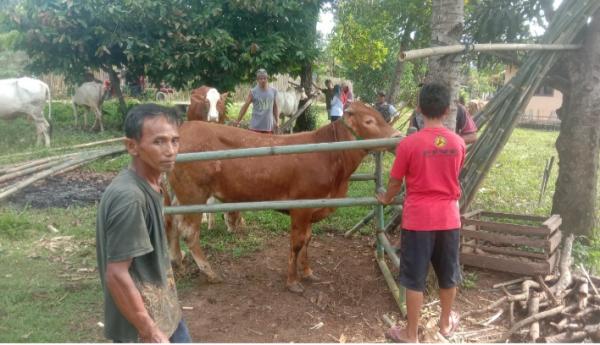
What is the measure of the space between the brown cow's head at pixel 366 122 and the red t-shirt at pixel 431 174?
43.1 inches

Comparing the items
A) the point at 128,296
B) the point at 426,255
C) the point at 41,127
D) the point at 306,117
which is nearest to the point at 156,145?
the point at 128,296

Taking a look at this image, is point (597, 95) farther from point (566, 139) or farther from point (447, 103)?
point (447, 103)

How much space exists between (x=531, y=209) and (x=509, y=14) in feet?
9.24

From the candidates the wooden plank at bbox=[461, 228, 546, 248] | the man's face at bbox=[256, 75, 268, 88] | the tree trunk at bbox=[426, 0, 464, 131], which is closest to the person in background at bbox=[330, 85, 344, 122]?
the man's face at bbox=[256, 75, 268, 88]

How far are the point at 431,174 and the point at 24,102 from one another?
11.8 meters

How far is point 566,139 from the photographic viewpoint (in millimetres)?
5445

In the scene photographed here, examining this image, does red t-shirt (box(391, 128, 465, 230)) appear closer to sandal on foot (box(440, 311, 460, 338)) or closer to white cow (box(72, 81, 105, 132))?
sandal on foot (box(440, 311, 460, 338))

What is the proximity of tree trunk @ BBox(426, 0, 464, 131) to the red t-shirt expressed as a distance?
46.4 inches

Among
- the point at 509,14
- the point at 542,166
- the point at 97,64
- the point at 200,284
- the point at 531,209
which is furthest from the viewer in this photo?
the point at 97,64

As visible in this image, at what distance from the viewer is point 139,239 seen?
1.75 metres

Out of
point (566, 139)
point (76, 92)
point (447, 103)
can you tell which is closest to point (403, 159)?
point (447, 103)

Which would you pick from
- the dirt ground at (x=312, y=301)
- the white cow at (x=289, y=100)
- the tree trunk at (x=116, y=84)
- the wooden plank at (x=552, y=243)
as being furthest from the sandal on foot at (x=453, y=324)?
the tree trunk at (x=116, y=84)

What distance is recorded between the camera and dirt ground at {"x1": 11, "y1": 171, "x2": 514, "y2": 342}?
12.1 feet

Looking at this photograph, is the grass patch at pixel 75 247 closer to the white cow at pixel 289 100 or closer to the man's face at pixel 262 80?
the man's face at pixel 262 80
